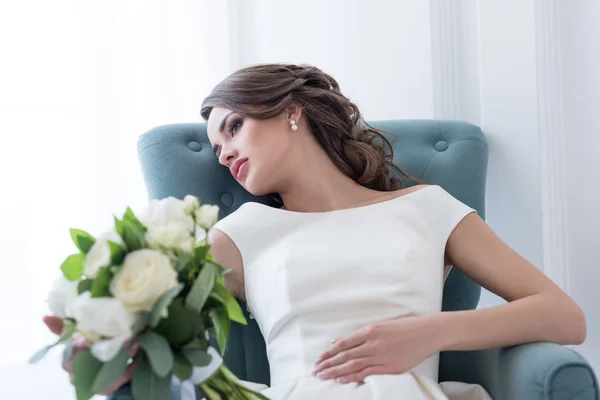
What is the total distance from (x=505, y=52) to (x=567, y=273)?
27.2 inches

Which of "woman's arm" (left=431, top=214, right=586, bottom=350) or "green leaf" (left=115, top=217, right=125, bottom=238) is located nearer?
"green leaf" (left=115, top=217, right=125, bottom=238)

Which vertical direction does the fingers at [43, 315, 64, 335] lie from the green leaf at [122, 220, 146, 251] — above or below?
below

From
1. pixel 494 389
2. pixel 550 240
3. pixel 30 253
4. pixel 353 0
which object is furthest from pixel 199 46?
pixel 494 389

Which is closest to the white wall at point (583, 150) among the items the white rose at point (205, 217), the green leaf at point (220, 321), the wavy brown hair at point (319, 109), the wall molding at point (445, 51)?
the wall molding at point (445, 51)

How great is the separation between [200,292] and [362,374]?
54 centimetres

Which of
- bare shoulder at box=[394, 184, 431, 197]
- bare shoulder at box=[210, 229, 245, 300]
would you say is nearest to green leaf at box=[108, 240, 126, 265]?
bare shoulder at box=[210, 229, 245, 300]

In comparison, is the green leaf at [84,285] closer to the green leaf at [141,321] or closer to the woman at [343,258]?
the green leaf at [141,321]

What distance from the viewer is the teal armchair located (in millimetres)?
1849

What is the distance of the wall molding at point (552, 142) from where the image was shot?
7.31 feet

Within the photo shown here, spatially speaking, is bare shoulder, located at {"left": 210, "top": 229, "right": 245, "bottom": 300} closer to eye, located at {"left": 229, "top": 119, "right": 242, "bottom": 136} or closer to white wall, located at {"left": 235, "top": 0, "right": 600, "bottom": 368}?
eye, located at {"left": 229, "top": 119, "right": 242, "bottom": 136}

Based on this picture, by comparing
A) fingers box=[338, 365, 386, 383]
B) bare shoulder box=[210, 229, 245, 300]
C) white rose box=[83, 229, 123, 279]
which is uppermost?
white rose box=[83, 229, 123, 279]

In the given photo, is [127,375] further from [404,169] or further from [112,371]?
[404,169]

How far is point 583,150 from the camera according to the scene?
2260 mm

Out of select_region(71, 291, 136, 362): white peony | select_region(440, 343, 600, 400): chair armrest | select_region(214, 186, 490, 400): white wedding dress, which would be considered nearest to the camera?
select_region(71, 291, 136, 362): white peony
